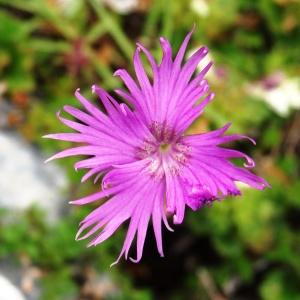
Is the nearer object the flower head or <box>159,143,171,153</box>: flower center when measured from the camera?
the flower head

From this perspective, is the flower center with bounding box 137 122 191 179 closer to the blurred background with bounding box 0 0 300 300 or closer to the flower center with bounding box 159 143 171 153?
the flower center with bounding box 159 143 171 153

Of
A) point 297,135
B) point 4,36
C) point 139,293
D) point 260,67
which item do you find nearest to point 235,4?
point 260,67

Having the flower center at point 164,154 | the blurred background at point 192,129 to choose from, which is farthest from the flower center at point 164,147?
the blurred background at point 192,129

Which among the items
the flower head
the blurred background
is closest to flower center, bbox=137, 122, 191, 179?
the flower head

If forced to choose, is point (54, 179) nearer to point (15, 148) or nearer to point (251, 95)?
point (15, 148)

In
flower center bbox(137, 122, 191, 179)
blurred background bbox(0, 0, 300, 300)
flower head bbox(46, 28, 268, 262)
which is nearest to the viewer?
flower head bbox(46, 28, 268, 262)

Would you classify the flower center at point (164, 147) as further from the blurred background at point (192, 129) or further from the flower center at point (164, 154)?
the blurred background at point (192, 129)
